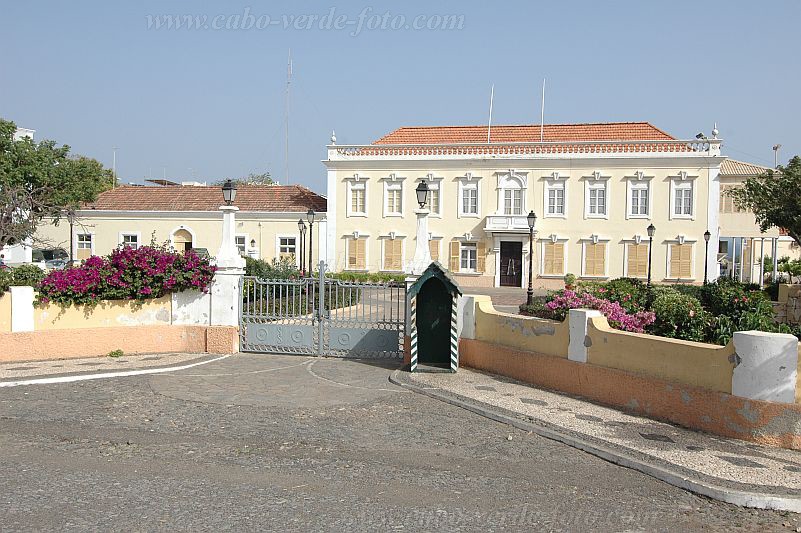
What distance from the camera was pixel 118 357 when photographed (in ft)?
43.5

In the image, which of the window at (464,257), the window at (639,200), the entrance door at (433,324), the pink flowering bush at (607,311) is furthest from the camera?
the window at (464,257)

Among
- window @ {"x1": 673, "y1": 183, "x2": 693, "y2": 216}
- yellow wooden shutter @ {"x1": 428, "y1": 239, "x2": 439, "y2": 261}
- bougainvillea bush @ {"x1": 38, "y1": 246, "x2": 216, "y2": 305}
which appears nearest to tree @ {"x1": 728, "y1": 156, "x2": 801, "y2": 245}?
window @ {"x1": 673, "y1": 183, "x2": 693, "y2": 216}

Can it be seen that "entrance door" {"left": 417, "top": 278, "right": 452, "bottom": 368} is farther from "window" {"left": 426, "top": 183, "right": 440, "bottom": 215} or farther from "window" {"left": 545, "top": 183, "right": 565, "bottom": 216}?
"window" {"left": 426, "top": 183, "right": 440, "bottom": 215}

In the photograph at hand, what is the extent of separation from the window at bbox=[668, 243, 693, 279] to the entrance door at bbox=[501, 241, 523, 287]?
25.4ft

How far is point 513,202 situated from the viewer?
39000 millimetres

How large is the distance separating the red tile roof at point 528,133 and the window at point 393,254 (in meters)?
6.64

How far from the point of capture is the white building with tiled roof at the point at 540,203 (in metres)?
37.2

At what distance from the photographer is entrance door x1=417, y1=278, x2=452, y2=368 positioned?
1248 centimetres

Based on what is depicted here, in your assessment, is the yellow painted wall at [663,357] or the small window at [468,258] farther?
the small window at [468,258]

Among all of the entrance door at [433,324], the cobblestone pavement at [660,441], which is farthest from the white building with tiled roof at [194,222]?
the cobblestone pavement at [660,441]

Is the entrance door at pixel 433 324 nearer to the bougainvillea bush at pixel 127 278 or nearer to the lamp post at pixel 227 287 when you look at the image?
the lamp post at pixel 227 287

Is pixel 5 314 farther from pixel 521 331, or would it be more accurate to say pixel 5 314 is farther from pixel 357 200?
pixel 357 200

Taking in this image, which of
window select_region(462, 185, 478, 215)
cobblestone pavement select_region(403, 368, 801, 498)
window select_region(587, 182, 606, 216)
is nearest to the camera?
cobblestone pavement select_region(403, 368, 801, 498)

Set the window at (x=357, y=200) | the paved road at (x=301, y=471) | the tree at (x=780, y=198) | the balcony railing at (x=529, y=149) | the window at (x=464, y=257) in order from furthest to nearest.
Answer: the window at (x=357, y=200), the window at (x=464, y=257), the balcony railing at (x=529, y=149), the tree at (x=780, y=198), the paved road at (x=301, y=471)
